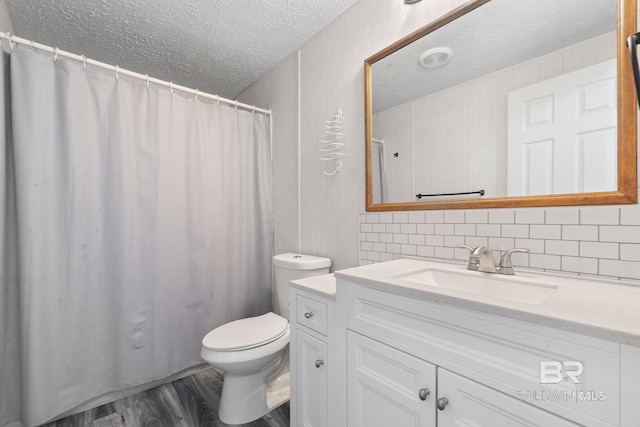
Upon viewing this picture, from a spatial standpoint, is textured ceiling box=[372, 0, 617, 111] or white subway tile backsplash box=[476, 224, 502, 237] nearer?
textured ceiling box=[372, 0, 617, 111]

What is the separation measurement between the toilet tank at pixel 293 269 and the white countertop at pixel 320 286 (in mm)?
305

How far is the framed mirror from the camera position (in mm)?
827

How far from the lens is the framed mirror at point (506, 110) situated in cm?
83

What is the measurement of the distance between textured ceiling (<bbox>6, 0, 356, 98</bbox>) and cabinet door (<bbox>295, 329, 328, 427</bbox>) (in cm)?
174

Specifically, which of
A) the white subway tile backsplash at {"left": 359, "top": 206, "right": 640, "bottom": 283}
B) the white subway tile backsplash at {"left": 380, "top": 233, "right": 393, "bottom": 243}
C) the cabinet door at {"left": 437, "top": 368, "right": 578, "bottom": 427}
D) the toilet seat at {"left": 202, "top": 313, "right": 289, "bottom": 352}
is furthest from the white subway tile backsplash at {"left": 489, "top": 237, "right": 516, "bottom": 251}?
the toilet seat at {"left": 202, "top": 313, "right": 289, "bottom": 352}

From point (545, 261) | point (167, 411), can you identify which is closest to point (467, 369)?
point (545, 261)

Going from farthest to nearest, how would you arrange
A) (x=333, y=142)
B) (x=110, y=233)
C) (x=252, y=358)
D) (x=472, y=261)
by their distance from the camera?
(x=333, y=142) → (x=110, y=233) → (x=252, y=358) → (x=472, y=261)

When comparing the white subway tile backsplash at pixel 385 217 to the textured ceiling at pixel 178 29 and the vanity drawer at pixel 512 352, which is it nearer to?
the vanity drawer at pixel 512 352

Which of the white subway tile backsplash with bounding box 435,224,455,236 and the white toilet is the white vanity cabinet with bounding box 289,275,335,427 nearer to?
the white toilet

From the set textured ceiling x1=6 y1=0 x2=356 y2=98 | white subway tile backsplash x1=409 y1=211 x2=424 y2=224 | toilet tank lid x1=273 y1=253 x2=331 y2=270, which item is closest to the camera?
white subway tile backsplash x1=409 y1=211 x2=424 y2=224

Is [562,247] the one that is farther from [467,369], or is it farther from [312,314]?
[312,314]

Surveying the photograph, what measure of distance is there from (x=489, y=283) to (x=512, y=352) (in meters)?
0.37

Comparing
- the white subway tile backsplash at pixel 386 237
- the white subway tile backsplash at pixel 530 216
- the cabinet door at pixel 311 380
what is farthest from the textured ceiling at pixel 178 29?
the cabinet door at pixel 311 380

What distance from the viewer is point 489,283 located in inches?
36.9
